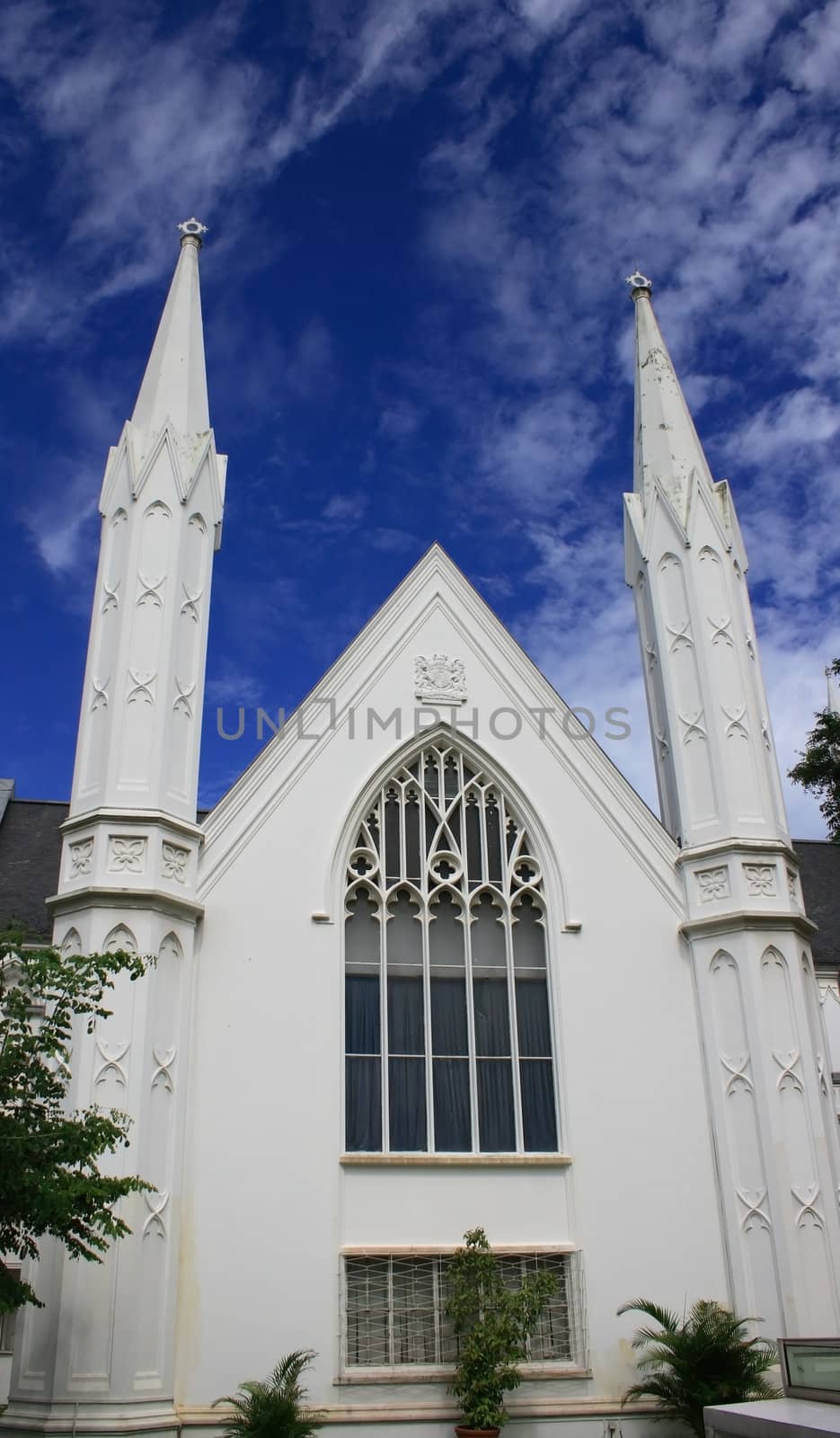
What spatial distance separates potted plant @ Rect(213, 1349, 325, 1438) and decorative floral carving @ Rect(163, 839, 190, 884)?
5840 millimetres

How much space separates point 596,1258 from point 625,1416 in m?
1.76

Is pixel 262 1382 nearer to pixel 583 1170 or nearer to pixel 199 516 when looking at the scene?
pixel 583 1170

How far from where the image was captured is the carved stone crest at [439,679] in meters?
19.6

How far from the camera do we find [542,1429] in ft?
50.0

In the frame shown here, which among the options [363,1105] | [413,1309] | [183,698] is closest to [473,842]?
[363,1105]

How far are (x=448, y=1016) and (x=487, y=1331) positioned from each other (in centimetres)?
417

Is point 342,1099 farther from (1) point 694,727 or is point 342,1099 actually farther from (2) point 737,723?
(2) point 737,723

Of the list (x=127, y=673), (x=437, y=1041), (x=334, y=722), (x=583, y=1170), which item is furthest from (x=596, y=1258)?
(x=127, y=673)

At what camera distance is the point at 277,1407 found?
13.6 meters

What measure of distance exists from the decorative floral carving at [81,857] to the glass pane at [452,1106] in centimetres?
520

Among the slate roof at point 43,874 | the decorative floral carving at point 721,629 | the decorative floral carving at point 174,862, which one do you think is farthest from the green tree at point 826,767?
the decorative floral carving at point 174,862

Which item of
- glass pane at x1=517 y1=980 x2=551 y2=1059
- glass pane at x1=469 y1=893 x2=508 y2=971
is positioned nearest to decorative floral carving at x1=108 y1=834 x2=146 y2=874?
glass pane at x1=469 y1=893 x2=508 y2=971

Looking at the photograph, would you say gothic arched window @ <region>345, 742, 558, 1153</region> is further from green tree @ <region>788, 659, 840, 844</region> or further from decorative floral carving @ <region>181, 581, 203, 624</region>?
green tree @ <region>788, 659, 840, 844</region>

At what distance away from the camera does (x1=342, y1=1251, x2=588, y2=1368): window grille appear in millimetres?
15344
